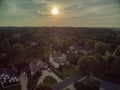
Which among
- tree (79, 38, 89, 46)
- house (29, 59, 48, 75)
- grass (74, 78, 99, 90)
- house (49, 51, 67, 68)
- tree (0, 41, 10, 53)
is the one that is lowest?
grass (74, 78, 99, 90)

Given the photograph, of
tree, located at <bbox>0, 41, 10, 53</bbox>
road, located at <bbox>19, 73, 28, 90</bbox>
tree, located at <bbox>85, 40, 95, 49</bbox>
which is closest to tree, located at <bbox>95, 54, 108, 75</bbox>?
tree, located at <bbox>85, 40, 95, 49</bbox>

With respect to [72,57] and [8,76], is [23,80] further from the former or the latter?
[72,57]

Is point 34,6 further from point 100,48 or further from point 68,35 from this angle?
point 100,48

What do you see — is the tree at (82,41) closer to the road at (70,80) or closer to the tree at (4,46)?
the road at (70,80)

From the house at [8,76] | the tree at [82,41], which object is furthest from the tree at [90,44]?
the house at [8,76]

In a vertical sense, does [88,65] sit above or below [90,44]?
below

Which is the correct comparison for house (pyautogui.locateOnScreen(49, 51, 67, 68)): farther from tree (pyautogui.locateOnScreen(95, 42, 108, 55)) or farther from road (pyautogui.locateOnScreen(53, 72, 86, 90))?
tree (pyautogui.locateOnScreen(95, 42, 108, 55))

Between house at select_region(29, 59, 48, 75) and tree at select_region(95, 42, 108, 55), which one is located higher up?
tree at select_region(95, 42, 108, 55)

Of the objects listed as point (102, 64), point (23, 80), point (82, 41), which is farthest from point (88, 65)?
point (23, 80)
